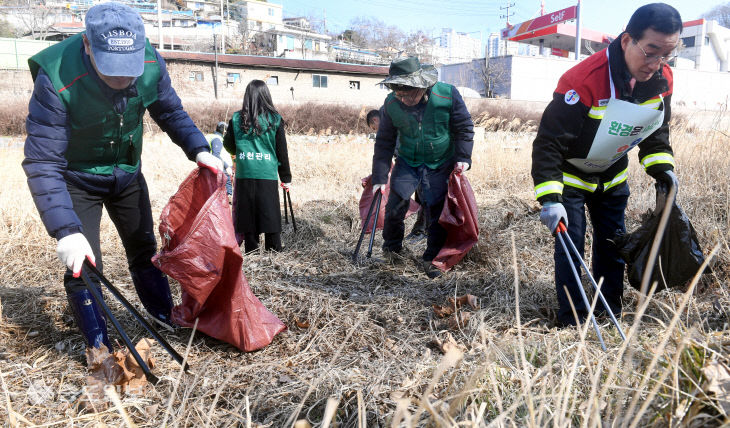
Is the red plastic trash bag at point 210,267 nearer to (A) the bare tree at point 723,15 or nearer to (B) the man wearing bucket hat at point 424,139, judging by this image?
(B) the man wearing bucket hat at point 424,139

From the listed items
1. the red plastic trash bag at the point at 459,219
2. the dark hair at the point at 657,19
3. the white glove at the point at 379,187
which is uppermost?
the dark hair at the point at 657,19

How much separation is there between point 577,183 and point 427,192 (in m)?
1.40

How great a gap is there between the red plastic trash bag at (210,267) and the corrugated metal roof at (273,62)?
27958 millimetres

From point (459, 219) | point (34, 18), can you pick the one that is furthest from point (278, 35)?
point (459, 219)

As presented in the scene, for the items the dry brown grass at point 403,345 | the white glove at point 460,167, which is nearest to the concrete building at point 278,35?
the dry brown grass at point 403,345

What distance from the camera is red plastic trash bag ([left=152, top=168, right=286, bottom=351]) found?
219 centimetres

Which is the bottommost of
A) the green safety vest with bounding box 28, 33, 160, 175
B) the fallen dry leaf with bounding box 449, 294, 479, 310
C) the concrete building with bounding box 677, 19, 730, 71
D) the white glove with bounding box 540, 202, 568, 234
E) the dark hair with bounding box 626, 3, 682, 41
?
the fallen dry leaf with bounding box 449, 294, 479, 310

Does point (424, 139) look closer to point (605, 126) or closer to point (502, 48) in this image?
point (605, 126)

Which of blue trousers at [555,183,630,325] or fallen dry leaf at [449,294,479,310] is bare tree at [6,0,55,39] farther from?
blue trousers at [555,183,630,325]

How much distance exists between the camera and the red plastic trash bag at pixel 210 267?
2191mm

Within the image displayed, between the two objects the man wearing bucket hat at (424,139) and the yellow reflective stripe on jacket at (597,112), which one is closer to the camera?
the yellow reflective stripe on jacket at (597,112)

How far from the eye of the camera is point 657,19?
7.08ft

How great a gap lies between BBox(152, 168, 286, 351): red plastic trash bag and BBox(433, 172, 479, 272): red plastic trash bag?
5.24ft

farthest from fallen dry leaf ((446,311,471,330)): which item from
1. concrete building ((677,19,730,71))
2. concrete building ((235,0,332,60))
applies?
concrete building ((677,19,730,71))
